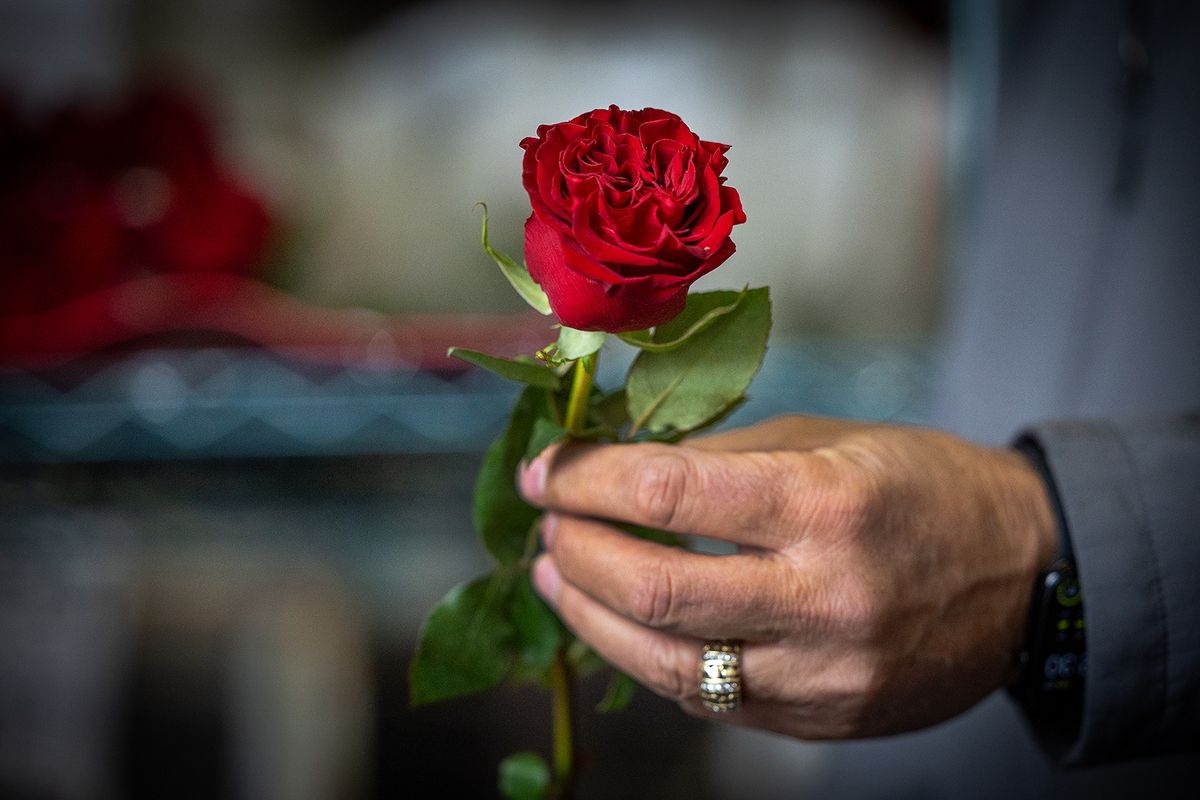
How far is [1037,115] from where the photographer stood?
0.63m

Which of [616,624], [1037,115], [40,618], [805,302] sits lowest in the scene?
[40,618]

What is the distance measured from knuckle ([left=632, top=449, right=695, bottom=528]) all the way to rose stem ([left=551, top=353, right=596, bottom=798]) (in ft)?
0.09

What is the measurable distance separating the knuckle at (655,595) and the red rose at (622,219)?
99 mm

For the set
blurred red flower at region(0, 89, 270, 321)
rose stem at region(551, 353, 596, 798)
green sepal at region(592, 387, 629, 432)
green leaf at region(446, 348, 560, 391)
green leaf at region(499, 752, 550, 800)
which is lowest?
green leaf at region(499, 752, 550, 800)

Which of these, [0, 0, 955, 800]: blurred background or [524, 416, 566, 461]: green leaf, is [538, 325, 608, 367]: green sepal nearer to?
[524, 416, 566, 461]: green leaf

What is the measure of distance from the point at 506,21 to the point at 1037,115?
48 centimetres

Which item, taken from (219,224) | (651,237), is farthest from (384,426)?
(651,237)

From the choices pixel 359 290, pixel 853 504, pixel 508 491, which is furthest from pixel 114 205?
pixel 853 504

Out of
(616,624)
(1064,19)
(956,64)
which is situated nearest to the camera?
(616,624)

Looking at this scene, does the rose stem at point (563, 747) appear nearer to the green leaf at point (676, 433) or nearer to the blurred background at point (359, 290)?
the green leaf at point (676, 433)

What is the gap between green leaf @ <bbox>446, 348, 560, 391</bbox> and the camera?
303 millimetres

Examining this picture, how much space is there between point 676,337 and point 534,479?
77mm

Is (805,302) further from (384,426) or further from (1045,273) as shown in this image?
(384,426)

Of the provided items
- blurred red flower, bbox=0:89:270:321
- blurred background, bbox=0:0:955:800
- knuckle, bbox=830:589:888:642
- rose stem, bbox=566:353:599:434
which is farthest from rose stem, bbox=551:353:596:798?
blurred red flower, bbox=0:89:270:321
